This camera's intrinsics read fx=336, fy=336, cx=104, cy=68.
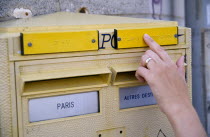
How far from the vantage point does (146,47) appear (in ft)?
4.19

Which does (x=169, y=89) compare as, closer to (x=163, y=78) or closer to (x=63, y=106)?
(x=163, y=78)

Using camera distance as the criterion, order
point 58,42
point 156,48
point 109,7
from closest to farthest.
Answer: point 58,42
point 156,48
point 109,7

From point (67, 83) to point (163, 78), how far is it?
0.35 m

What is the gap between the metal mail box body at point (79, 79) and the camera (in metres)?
1.10

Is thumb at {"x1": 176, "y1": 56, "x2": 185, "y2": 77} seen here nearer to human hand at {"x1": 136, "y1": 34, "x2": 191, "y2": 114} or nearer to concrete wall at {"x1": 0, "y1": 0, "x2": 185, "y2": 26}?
human hand at {"x1": 136, "y1": 34, "x2": 191, "y2": 114}

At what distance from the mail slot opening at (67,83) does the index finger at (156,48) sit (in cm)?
20

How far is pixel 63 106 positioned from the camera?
3.93 feet

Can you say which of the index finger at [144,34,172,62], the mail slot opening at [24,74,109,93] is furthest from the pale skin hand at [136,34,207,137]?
the mail slot opening at [24,74,109,93]

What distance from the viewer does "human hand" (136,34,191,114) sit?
1208mm

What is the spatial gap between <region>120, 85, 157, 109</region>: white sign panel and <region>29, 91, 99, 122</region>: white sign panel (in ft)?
0.36

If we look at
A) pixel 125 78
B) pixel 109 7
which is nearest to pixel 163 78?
pixel 125 78

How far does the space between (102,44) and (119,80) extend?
0.52 feet

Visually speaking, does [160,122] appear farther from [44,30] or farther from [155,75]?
[44,30]

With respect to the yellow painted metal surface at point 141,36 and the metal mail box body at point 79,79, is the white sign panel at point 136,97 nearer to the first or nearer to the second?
the metal mail box body at point 79,79
